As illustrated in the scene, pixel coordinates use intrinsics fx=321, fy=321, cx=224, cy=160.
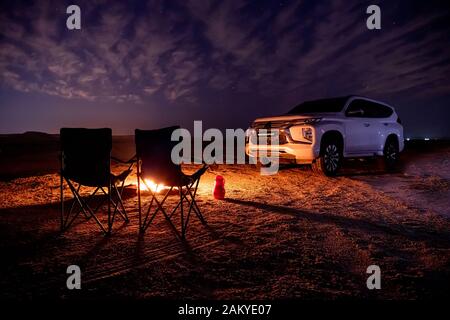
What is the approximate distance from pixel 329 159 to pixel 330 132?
0.71 m

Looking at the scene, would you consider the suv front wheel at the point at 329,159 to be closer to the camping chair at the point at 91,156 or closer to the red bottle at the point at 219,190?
the red bottle at the point at 219,190

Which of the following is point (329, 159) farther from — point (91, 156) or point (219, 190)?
point (91, 156)

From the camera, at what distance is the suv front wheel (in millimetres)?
7870

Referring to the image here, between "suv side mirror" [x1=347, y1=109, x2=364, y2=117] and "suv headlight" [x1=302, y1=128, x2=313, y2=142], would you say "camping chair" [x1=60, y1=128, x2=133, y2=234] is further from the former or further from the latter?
"suv side mirror" [x1=347, y1=109, x2=364, y2=117]

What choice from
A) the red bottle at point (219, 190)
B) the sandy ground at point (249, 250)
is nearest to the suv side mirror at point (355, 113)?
the sandy ground at point (249, 250)

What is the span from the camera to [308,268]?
9.59 feet

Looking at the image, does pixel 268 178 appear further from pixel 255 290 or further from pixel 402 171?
pixel 255 290

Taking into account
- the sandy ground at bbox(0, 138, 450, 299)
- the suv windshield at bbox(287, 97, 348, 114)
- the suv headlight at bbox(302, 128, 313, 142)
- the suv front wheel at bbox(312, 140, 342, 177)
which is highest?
the suv windshield at bbox(287, 97, 348, 114)

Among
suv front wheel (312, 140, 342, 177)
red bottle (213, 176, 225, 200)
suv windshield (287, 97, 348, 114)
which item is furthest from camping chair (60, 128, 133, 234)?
suv windshield (287, 97, 348, 114)

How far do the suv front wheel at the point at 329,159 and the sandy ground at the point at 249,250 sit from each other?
6.35 ft

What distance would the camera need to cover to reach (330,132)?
775cm

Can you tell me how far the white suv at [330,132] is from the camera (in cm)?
739

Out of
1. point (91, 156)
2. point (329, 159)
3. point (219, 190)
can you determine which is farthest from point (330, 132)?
point (91, 156)

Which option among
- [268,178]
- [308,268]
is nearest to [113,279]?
[308,268]
